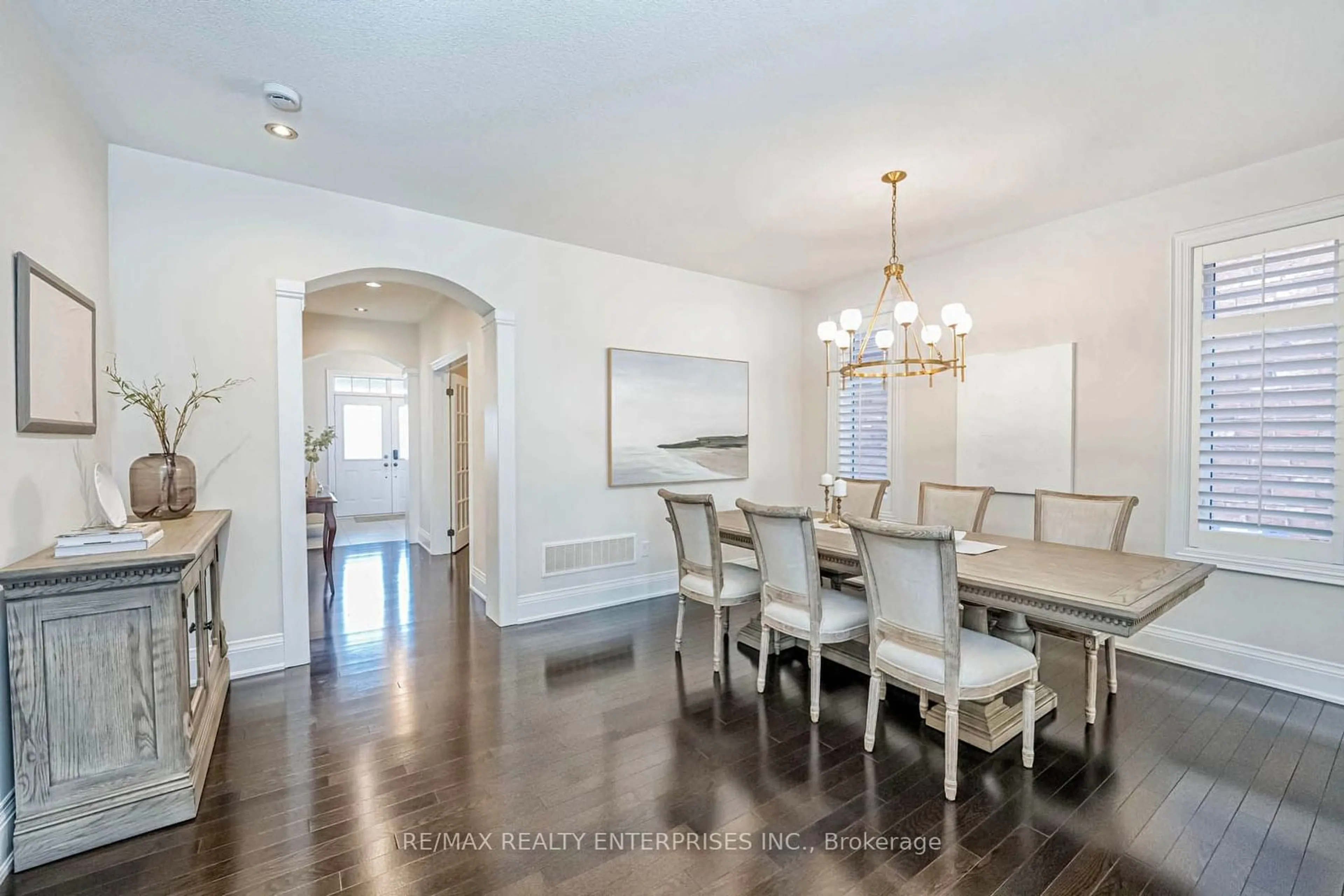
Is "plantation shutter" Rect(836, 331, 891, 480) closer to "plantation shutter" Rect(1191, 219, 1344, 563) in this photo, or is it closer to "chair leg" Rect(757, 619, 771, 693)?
"plantation shutter" Rect(1191, 219, 1344, 563)

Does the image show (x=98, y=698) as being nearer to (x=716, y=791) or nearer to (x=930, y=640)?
A: (x=716, y=791)

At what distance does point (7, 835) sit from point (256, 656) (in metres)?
1.45

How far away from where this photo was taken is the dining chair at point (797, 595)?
2.67m

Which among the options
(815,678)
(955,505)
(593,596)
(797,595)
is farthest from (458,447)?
(955,505)

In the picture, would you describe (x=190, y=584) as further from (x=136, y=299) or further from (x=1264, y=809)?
(x=1264, y=809)

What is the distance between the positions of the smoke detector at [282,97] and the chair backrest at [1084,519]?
13.9 ft

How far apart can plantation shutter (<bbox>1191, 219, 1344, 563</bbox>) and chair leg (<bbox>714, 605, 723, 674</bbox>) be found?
2757 millimetres

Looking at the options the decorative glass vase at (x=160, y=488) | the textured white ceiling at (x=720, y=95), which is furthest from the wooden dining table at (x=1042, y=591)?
the decorative glass vase at (x=160, y=488)

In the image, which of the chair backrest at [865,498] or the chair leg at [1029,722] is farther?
the chair backrest at [865,498]

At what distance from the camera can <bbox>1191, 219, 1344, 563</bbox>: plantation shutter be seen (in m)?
2.82

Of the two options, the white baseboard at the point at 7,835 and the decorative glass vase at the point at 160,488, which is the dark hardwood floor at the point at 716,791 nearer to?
the white baseboard at the point at 7,835

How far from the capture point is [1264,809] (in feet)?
6.59

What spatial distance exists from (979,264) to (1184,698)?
2.97m

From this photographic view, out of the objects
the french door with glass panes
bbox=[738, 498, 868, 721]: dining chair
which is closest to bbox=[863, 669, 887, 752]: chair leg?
bbox=[738, 498, 868, 721]: dining chair
